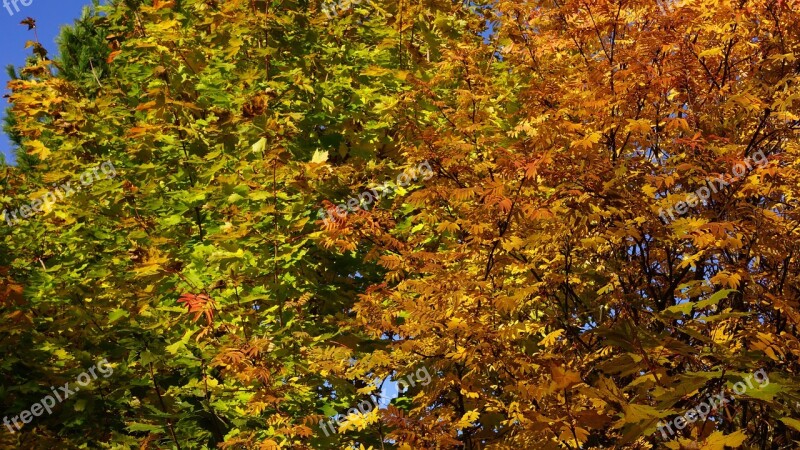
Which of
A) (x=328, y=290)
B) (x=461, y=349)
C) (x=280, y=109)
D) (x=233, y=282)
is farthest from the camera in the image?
(x=280, y=109)

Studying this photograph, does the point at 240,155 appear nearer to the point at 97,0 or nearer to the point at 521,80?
the point at 521,80

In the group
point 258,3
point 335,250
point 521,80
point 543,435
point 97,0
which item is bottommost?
point 543,435

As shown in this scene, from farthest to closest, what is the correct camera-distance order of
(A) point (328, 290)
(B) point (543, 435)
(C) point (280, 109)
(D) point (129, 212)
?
(D) point (129, 212) → (C) point (280, 109) → (A) point (328, 290) → (B) point (543, 435)

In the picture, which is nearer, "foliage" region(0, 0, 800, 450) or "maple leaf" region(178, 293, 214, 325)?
"foliage" region(0, 0, 800, 450)

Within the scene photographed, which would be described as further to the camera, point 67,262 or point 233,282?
point 67,262

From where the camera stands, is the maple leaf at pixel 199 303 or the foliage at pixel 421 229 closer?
the foliage at pixel 421 229

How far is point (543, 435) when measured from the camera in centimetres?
411

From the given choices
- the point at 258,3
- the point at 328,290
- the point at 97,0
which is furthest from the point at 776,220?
the point at 97,0

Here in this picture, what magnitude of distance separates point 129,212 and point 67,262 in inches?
45.5

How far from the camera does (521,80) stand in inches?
281

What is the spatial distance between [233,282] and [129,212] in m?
2.99

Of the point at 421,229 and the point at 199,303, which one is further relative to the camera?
the point at 421,229

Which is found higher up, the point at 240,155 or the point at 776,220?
the point at 240,155

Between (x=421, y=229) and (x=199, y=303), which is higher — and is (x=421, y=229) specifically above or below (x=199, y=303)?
above
